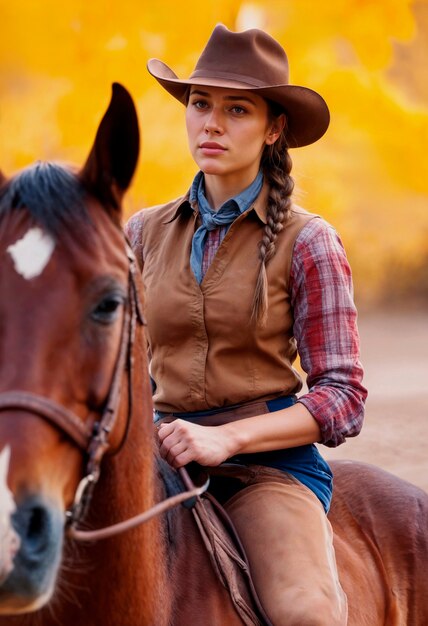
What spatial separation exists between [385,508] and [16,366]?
1880mm

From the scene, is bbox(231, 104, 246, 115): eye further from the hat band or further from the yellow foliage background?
the yellow foliage background

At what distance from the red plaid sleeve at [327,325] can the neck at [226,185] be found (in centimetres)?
28

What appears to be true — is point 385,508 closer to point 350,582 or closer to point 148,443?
point 350,582

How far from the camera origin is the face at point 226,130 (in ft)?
9.31

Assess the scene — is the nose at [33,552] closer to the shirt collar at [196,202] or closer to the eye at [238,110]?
the shirt collar at [196,202]

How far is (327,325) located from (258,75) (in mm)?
822

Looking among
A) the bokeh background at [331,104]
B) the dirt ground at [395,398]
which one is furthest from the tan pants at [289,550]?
the bokeh background at [331,104]

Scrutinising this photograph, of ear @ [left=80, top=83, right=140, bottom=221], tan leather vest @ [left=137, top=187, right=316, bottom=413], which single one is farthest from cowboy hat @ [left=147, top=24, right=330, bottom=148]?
ear @ [left=80, top=83, right=140, bottom=221]

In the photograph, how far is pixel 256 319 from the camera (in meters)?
2.71

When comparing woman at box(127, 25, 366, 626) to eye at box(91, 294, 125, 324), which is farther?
woman at box(127, 25, 366, 626)

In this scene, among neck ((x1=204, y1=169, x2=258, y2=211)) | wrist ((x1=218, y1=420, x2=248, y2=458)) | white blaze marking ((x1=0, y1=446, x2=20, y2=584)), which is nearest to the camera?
white blaze marking ((x1=0, y1=446, x2=20, y2=584))

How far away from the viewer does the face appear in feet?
9.31

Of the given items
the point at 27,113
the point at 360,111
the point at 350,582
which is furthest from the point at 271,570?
the point at 360,111

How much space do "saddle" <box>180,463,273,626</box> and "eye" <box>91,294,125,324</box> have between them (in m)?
0.64
